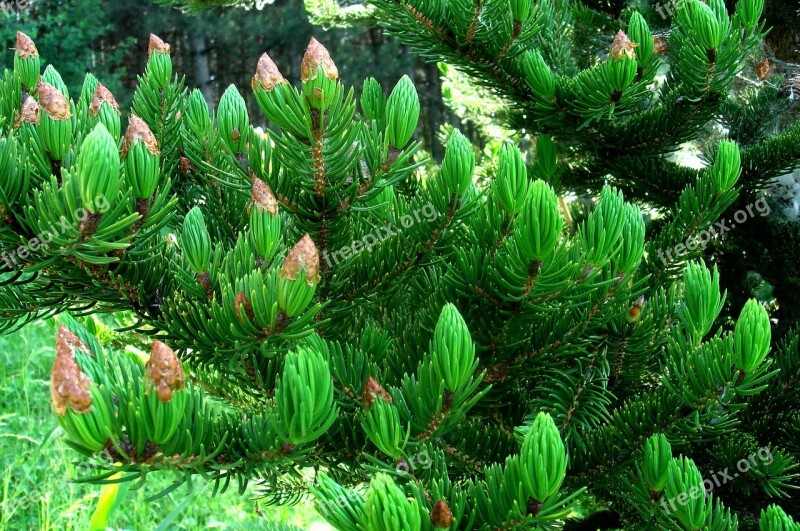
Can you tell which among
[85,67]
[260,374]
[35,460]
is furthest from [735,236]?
[85,67]

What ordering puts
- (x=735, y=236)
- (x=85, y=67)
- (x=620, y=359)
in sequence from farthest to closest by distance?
(x=85, y=67) < (x=735, y=236) < (x=620, y=359)

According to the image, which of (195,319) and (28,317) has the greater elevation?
(195,319)

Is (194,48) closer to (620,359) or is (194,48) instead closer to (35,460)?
(35,460)

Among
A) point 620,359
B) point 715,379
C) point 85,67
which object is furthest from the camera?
point 85,67

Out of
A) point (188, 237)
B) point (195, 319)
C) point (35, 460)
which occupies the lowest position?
point (35, 460)

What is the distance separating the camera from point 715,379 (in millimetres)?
989

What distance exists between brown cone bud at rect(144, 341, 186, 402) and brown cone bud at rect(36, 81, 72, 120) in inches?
13.9

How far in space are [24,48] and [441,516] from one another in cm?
94

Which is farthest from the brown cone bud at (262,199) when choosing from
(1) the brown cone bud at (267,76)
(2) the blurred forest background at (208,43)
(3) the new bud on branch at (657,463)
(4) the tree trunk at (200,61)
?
(4) the tree trunk at (200,61)

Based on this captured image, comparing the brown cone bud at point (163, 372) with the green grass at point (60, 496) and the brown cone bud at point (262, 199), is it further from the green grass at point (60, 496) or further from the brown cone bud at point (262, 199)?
the green grass at point (60, 496)

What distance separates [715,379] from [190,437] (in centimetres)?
73

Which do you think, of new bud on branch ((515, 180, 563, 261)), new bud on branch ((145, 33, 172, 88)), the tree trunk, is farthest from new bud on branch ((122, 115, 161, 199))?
the tree trunk

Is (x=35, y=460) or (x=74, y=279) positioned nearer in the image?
(x=74, y=279)

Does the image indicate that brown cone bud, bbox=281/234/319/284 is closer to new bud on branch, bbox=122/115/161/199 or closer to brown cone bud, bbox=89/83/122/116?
new bud on branch, bbox=122/115/161/199
